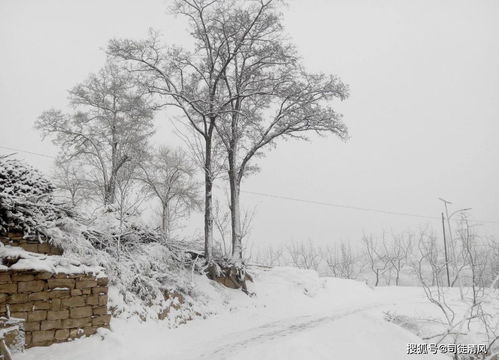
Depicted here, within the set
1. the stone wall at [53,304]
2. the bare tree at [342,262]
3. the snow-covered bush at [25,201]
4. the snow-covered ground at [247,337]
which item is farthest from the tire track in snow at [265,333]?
the bare tree at [342,262]

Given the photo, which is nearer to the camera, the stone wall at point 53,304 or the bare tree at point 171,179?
the stone wall at point 53,304

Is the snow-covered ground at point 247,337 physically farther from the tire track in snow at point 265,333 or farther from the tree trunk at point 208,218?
the tree trunk at point 208,218

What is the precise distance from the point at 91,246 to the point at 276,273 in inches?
372

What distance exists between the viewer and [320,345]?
560cm

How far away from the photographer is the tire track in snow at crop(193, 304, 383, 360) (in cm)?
630

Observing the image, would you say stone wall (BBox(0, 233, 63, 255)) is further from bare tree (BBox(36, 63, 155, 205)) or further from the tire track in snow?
bare tree (BBox(36, 63, 155, 205))

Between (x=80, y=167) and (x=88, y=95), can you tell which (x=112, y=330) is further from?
(x=80, y=167)

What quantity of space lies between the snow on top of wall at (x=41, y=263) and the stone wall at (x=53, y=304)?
0.08 m

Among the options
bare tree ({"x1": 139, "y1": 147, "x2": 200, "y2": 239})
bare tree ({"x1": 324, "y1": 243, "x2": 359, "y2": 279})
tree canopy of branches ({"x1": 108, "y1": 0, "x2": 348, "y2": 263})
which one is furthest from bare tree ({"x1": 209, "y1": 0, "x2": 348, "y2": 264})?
bare tree ({"x1": 324, "y1": 243, "x2": 359, "y2": 279})

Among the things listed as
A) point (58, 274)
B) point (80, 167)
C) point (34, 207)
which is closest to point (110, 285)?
point (58, 274)

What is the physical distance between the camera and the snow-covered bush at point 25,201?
6656mm

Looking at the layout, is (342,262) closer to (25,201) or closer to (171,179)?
(171,179)

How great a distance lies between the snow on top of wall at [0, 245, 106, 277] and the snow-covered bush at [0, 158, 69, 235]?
45cm

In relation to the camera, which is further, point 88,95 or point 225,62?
point 88,95
